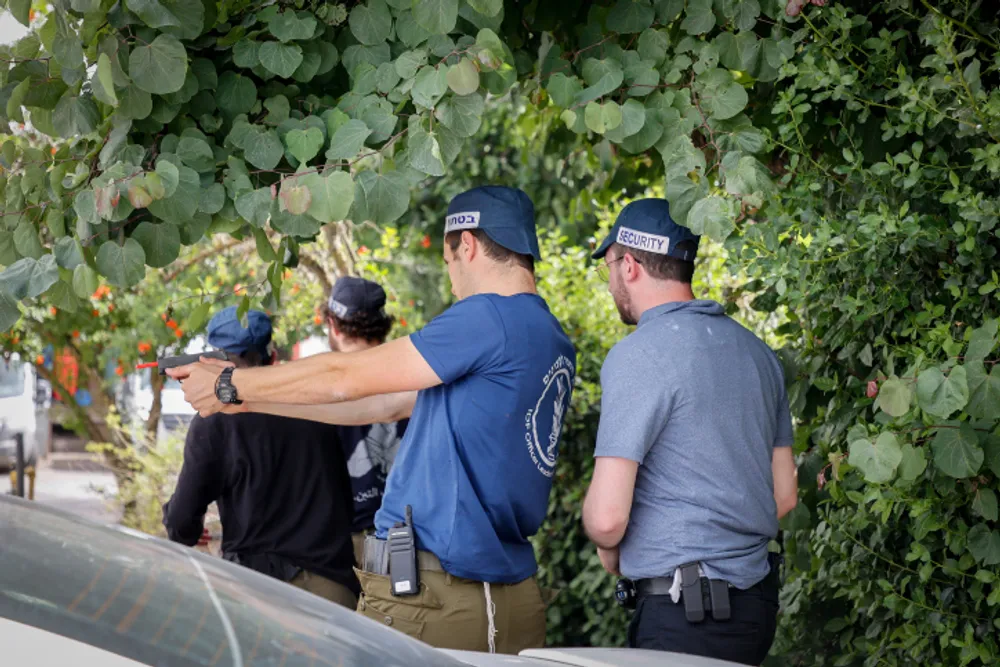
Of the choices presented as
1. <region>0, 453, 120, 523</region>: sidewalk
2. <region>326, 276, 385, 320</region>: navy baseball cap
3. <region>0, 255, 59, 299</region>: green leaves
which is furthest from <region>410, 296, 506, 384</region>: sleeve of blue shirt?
<region>0, 453, 120, 523</region>: sidewalk

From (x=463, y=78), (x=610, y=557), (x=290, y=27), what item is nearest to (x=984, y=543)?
(x=610, y=557)

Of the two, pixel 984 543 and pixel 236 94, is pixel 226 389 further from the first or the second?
pixel 984 543

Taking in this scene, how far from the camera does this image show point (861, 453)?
2.56 metres

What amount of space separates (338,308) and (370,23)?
4.93ft

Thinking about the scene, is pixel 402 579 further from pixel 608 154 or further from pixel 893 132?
pixel 608 154

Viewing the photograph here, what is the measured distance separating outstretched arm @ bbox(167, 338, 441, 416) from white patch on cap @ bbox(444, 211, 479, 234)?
376 millimetres

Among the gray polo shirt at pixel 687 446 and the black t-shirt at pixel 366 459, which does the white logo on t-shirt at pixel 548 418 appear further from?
the black t-shirt at pixel 366 459

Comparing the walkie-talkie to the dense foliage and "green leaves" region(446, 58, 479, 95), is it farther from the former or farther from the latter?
"green leaves" region(446, 58, 479, 95)

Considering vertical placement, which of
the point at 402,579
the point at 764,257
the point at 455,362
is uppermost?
the point at 764,257

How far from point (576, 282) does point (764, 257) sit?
3.50 metres

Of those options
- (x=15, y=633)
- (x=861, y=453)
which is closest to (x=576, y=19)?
(x=861, y=453)

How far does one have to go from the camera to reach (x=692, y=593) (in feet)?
9.27

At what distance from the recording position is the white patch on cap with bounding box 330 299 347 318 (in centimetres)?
436

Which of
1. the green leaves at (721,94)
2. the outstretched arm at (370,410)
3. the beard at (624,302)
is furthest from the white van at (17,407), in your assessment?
the green leaves at (721,94)
